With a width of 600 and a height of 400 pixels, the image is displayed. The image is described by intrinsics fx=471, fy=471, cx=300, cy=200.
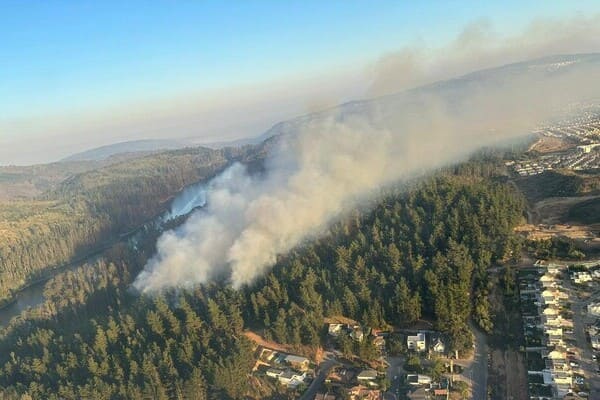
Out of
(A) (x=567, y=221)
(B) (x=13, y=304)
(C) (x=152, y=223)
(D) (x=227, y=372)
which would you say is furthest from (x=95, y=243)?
(A) (x=567, y=221)

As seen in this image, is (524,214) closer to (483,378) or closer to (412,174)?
(412,174)

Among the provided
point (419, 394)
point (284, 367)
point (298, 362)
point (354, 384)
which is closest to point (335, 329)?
point (298, 362)

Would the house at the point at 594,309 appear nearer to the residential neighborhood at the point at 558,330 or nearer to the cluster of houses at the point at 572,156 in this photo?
the residential neighborhood at the point at 558,330

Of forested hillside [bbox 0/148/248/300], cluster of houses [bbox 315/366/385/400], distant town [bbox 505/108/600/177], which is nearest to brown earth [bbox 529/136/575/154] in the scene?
distant town [bbox 505/108/600/177]

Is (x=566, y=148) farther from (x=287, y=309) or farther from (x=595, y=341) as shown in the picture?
(x=287, y=309)

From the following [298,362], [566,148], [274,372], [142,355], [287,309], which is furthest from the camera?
[566,148]

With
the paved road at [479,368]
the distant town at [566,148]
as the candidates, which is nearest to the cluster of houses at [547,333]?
the paved road at [479,368]
